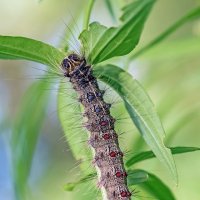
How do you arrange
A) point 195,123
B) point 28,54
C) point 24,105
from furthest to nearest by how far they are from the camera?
point 195,123
point 24,105
point 28,54

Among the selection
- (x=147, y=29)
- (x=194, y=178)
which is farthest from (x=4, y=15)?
(x=194, y=178)

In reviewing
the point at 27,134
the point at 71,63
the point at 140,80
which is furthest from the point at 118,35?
the point at 140,80

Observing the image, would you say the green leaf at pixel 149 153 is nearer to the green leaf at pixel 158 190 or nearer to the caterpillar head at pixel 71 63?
the green leaf at pixel 158 190

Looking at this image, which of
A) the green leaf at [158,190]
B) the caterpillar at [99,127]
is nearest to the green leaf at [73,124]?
the caterpillar at [99,127]

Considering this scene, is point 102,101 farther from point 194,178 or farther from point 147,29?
point 147,29

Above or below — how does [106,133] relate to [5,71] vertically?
below

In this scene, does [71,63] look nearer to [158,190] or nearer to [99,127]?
[99,127]
